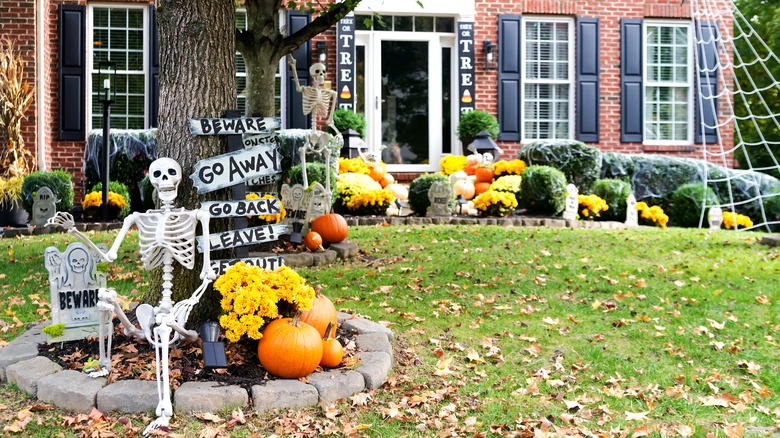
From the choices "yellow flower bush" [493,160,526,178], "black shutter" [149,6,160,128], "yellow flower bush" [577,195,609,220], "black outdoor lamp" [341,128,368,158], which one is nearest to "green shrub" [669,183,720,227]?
"yellow flower bush" [577,195,609,220]

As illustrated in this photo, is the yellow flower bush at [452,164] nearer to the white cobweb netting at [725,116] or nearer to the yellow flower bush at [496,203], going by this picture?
the yellow flower bush at [496,203]

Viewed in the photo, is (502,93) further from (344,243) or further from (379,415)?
(379,415)

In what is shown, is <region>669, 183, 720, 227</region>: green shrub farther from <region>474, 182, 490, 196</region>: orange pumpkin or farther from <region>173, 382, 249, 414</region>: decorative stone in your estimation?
<region>173, 382, 249, 414</region>: decorative stone

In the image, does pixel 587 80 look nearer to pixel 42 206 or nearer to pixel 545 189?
pixel 545 189

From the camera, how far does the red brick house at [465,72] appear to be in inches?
461

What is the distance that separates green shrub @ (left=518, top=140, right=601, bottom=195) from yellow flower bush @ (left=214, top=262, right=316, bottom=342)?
779 cm

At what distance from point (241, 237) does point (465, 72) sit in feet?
29.5

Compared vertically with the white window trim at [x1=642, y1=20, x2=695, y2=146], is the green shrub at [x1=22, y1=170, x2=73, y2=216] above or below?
below

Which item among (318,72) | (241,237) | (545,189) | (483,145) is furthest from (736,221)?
(241,237)

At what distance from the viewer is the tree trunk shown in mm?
4148

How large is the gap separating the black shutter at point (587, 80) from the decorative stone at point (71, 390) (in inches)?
414

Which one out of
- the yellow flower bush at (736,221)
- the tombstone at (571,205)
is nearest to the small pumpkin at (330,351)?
the tombstone at (571,205)

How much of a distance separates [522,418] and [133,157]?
847 centimetres

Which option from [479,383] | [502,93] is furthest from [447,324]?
[502,93]
